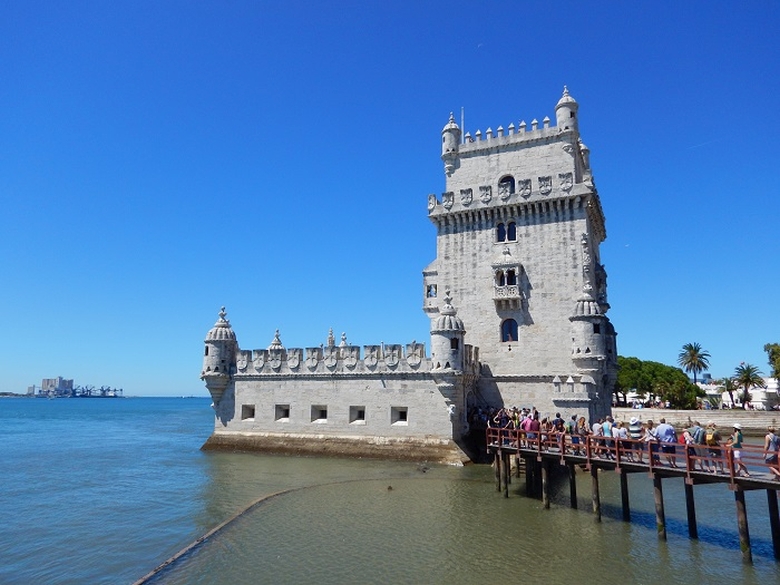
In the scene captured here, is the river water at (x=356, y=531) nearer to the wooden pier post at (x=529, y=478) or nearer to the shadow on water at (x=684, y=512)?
the shadow on water at (x=684, y=512)

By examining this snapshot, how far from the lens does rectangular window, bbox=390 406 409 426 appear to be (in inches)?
1248

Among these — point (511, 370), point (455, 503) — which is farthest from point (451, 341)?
point (455, 503)

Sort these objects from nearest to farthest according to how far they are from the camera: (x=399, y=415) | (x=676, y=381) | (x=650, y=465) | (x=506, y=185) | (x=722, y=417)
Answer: (x=650, y=465) < (x=399, y=415) < (x=506, y=185) < (x=722, y=417) < (x=676, y=381)

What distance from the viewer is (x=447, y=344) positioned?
30156 millimetres

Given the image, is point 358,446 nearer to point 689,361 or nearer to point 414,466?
point 414,466

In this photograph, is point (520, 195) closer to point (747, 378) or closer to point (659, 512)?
point (659, 512)

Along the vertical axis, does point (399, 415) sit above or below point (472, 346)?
below

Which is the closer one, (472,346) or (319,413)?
(472,346)

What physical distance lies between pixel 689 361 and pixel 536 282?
52.0 meters

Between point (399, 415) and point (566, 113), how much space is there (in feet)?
69.8

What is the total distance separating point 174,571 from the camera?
48.2 ft

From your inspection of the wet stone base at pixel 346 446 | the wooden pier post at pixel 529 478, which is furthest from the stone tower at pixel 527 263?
the wooden pier post at pixel 529 478

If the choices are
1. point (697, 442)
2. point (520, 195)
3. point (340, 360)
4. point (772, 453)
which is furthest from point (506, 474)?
point (520, 195)

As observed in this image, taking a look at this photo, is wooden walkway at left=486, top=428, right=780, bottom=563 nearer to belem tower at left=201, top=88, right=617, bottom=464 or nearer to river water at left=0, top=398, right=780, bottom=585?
river water at left=0, top=398, right=780, bottom=585
